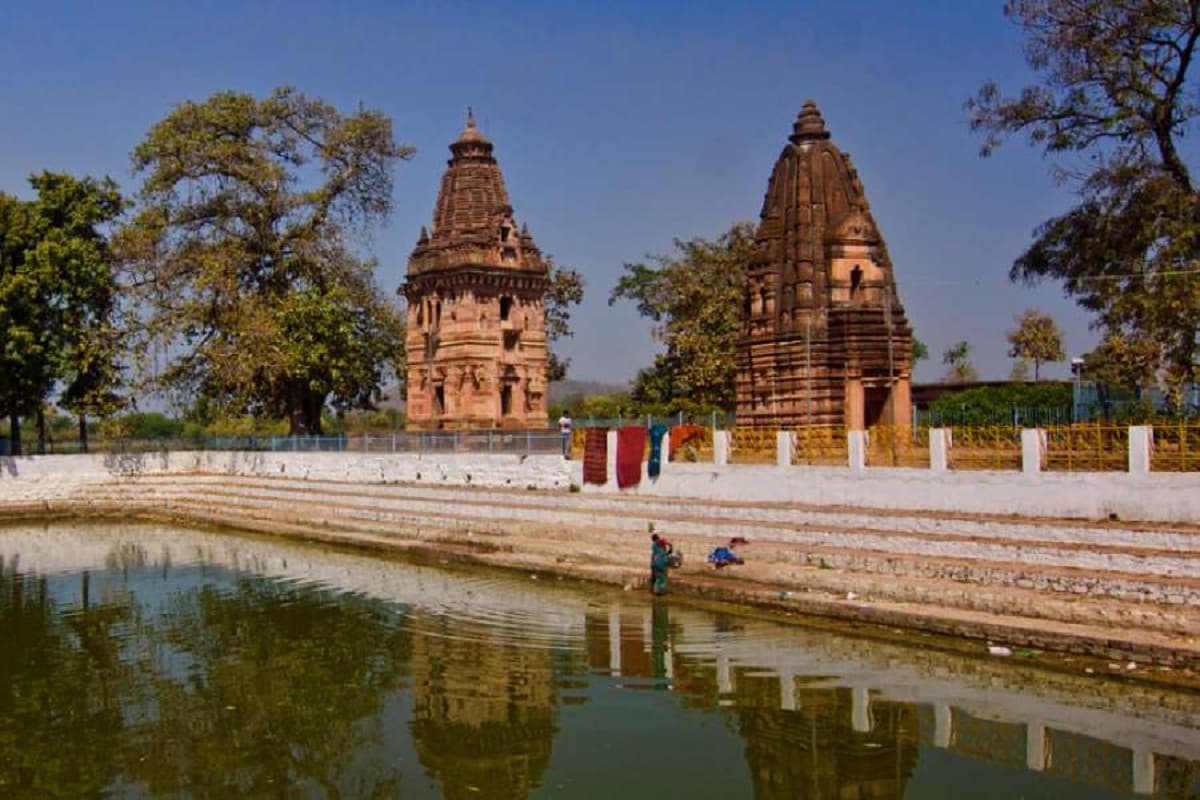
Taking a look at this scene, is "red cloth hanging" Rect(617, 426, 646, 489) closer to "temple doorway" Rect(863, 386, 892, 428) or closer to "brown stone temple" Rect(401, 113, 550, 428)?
"temple doorway" Rect(863, 386, 892, 428)

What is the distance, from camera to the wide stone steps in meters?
13.2

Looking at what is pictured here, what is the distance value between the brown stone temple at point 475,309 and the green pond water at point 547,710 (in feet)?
57.9

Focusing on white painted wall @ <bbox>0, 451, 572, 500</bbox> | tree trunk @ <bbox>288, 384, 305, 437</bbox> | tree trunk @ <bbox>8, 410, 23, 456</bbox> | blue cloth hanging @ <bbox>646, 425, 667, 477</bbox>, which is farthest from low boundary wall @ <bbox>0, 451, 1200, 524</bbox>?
tree trunk @ <bbox>288, 384, 305, 437</bbox>

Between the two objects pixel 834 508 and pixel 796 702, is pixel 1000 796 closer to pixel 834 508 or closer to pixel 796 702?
pixel 796 702

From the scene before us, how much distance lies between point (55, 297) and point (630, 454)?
21774 mm

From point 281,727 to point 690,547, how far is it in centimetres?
872

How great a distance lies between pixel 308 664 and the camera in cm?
1438

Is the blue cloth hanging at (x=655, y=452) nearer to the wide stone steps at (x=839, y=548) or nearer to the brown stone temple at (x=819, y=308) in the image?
the wide stone steps at (x=839, y=548)

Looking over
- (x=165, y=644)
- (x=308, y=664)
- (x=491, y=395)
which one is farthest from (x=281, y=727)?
(x=491, y=395)

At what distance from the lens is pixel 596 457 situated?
74.9ft

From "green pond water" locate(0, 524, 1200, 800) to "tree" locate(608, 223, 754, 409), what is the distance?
67.1 feet

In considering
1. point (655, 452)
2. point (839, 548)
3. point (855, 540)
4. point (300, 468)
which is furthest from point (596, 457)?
point (300, 468)

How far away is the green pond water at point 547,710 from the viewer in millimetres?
9852

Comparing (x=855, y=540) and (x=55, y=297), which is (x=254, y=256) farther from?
(x=855, y=540)
